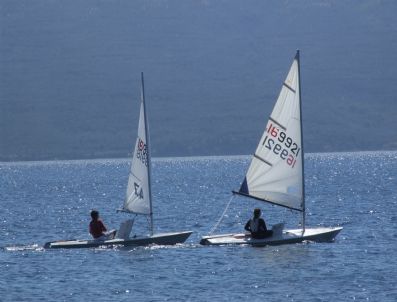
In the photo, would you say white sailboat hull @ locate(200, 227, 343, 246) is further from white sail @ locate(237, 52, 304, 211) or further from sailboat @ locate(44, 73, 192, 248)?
sailboat @ locate(44, 73, 192, 248)

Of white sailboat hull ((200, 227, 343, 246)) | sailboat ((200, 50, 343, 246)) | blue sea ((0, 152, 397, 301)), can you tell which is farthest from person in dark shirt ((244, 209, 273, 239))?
sailboat ((200, 50, 343, 246))

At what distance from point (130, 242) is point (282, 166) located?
6.50 m

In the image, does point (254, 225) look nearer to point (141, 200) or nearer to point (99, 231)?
point (141, 200)

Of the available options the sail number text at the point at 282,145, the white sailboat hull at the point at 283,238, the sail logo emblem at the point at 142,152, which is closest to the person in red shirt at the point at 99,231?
the sail logo emblem at the point at 142,152

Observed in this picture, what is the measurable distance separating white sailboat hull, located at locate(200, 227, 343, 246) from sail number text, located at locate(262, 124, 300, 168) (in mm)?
2733

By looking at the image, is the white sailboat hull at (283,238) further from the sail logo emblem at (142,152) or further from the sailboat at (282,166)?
the sail logo emblem at (142,152)

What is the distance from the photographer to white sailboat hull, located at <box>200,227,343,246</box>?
2137 inches

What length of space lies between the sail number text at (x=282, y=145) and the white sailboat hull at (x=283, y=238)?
8.97 feet

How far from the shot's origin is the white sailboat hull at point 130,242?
55250 mm

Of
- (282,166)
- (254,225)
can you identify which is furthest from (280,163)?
(254,225)

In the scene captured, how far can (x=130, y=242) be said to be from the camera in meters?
55.2

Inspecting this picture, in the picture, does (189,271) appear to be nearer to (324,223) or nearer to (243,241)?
(243,241)

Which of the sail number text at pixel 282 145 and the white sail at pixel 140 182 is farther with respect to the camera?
the white sail at pixel 140 182

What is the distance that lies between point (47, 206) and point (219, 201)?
1229 centimetres
